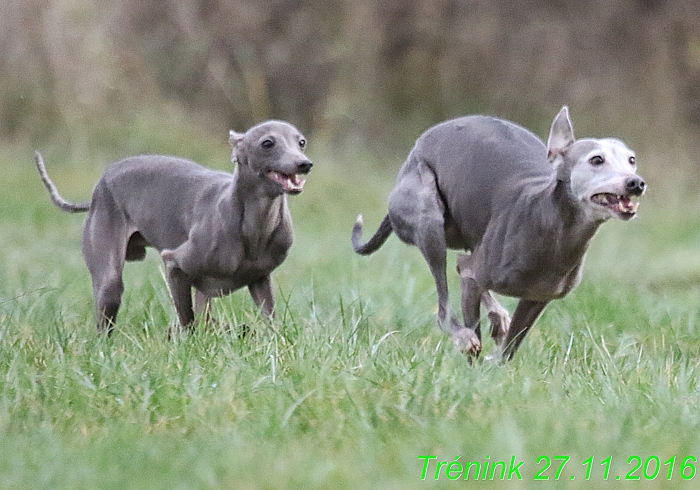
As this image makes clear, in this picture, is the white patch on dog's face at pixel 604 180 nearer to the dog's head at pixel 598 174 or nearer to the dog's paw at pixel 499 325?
the dog's head at pixel 598 174

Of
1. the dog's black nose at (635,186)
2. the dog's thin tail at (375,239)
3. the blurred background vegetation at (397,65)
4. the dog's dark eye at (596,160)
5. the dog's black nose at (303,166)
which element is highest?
the dog's dark eye at (596,160)

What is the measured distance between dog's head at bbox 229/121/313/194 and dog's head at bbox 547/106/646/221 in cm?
116

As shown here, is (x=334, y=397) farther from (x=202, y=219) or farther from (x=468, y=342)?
(x=202, y=219)

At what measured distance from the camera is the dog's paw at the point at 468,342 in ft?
17.0

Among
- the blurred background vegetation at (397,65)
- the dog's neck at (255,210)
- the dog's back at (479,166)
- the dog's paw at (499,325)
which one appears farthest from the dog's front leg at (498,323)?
the blurred background vegetation at (397,65)

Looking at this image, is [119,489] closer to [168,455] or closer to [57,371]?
[168,455]

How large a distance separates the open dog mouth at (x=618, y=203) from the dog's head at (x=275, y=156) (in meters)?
1.38

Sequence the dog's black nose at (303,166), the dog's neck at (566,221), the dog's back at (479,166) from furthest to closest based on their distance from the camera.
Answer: the dog's black nose at (303,166), the dog's back at (479,166), the dog's neck at (566,221)

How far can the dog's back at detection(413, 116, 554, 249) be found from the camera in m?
5.34

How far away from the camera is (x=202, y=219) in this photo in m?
5.89

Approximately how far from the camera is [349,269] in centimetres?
840

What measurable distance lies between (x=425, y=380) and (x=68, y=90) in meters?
10.4

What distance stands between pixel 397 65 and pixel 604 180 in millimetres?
11652

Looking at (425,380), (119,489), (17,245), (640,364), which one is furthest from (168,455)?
(17,245)
